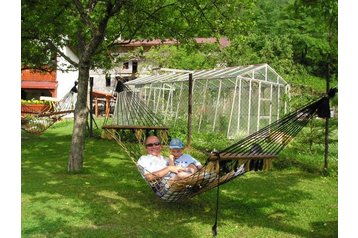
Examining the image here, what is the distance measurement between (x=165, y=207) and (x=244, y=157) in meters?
1.41

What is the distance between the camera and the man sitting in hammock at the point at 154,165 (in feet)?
13.6

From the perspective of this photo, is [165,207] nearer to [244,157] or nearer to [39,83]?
[244,157]

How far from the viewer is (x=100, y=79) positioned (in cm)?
2803

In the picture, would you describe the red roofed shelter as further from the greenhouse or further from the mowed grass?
Answer: the mowed grass

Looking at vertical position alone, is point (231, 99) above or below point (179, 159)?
above

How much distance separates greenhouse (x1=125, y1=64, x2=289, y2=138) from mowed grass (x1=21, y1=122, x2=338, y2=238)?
391 cm

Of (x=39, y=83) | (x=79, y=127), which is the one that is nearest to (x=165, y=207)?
(x=79, y=127)

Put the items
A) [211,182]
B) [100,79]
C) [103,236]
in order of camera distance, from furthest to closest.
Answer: [100,79] < [211,182] < [103,236]

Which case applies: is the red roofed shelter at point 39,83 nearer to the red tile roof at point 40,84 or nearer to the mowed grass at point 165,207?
the red tile roof at point 40,84

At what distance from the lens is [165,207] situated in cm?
459

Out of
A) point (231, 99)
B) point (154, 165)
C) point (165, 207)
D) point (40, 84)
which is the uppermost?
point (40, 84)

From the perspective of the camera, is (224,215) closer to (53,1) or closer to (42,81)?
(53,1)
